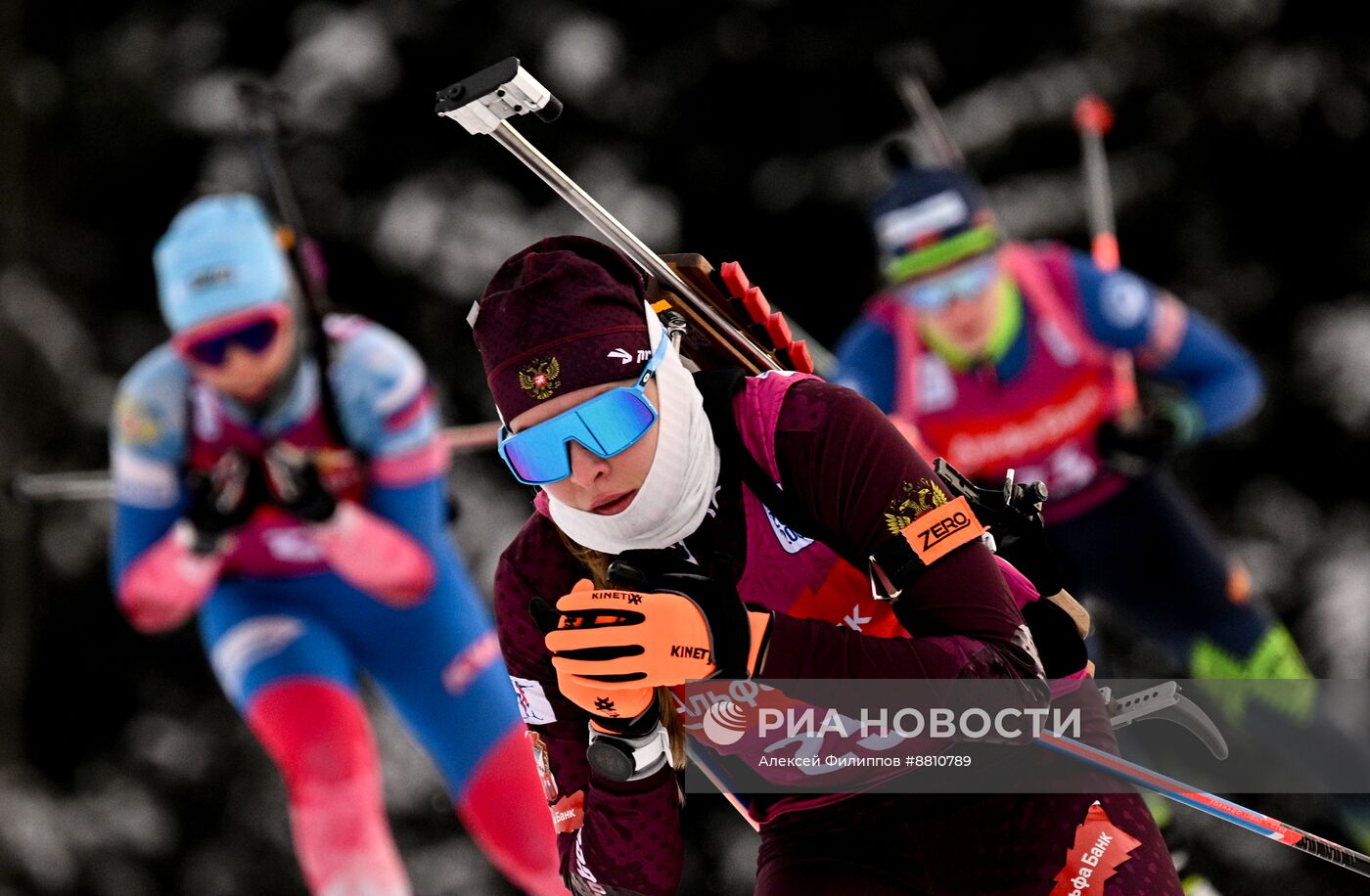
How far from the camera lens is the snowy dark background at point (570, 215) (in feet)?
33.6

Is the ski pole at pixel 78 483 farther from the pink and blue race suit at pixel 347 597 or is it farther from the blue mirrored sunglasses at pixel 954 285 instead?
the blue mirrored sunglasses at pixel 954 285

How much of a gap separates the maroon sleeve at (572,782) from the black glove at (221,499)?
2434mm

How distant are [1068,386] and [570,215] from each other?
541 cm

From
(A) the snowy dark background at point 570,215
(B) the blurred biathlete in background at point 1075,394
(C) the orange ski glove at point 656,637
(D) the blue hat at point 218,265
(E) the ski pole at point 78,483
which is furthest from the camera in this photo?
(A) the snowy dark background at point 570,215

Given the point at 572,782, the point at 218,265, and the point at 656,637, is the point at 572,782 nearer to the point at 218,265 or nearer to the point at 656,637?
the point at 656,637

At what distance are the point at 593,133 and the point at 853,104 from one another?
1705mm

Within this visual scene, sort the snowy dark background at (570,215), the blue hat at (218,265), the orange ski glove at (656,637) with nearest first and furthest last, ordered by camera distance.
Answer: the orange ski glove at (656,637) → the blue hat at (218,265) → the snowy dark background at (570,215)

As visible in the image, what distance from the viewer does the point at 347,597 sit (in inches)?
210

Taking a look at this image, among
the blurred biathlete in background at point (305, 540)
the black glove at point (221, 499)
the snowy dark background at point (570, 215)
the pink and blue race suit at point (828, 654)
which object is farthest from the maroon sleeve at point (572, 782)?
the snowy dark background at point (570, 215)

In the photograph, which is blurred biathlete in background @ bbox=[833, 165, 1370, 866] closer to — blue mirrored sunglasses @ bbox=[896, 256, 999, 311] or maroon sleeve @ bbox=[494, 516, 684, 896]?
blue mirrored sunglasses @ bbox=[896, 256, 999, 311]

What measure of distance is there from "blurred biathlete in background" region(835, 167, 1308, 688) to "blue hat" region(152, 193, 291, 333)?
76.6 inches

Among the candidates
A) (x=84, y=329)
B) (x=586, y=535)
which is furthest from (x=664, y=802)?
(x=84, y=329)

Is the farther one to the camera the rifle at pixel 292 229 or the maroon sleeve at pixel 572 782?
the rifle at pixel 292 229

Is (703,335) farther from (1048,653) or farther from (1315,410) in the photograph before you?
(1315,410)
